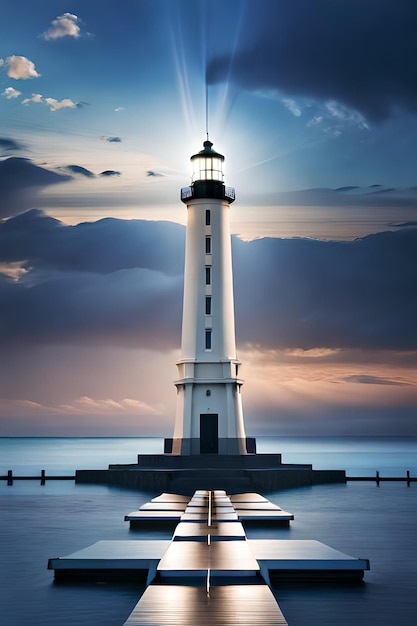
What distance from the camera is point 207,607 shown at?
10.7 m

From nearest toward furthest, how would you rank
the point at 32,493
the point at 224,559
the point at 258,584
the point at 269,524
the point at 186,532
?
1. the point at 258,584
2. the point at 224,559
3. the point at 186,532
4. the point at 269,524
5. the point at 32,493

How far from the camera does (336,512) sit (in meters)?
26.8

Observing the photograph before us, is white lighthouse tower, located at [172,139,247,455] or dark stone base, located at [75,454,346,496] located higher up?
white lighthouse tower, located at [172,139,247,455]

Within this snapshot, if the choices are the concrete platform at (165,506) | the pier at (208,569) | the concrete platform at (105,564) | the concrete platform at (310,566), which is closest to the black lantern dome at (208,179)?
the concrete platform at (165,506)

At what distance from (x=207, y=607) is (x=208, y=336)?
91.5 ft

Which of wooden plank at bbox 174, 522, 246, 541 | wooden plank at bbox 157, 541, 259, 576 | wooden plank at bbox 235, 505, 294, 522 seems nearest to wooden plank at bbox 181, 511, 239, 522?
wooden plank at bbox 174, 522, 246, 541

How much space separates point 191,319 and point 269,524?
684 inches

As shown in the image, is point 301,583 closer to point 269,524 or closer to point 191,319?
point 269,524

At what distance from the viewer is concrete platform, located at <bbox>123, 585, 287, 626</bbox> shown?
32.6ft

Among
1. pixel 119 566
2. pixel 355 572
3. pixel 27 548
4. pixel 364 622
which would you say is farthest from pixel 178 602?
pixel 27 548

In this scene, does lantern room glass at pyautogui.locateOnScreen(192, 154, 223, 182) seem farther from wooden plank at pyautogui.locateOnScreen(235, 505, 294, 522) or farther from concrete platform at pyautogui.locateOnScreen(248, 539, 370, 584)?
concrete platform at pyautogui.locateOnScreen(248, 539, 370, 584)

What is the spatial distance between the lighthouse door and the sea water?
4.42 metres

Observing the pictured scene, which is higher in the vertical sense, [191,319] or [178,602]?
[191,319]

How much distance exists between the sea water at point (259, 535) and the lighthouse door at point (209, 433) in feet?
14.5
